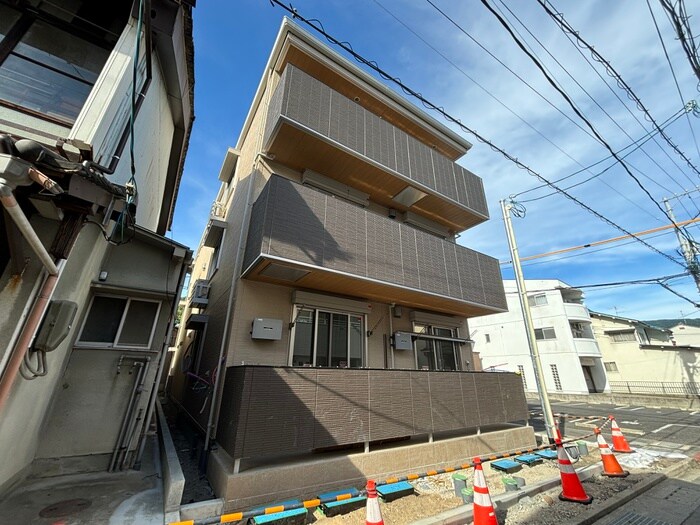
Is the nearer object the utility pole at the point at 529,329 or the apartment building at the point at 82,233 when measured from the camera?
the apartment building at the point at 82,233

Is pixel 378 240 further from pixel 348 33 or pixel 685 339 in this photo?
pixel 685 339

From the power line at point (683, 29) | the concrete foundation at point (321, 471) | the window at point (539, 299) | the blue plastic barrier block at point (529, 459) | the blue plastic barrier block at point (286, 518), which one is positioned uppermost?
the window at point (539, 299)

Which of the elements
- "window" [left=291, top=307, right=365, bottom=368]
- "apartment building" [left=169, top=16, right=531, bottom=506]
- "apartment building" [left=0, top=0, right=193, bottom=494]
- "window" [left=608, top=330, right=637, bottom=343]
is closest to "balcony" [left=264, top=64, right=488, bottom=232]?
"apartment building" [left=169, top=16, right=531, bottom=506]

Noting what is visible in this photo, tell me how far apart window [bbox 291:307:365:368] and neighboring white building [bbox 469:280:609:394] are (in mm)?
20301

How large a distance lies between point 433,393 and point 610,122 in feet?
23.6

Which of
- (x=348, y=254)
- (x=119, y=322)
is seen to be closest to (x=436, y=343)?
(x=348, y=254)

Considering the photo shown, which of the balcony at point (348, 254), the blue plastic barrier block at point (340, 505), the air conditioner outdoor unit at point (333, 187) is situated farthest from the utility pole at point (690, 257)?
the blue plastic barrier block at point (340, 505)

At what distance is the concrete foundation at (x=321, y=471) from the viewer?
378 cm

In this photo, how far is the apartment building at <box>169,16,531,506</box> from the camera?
436 centimetres

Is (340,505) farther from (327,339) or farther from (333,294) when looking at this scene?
(333,294)

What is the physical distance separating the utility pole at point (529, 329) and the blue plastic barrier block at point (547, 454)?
3.08 feet

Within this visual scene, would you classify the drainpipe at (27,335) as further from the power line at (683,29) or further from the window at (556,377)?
the window at (556,377)

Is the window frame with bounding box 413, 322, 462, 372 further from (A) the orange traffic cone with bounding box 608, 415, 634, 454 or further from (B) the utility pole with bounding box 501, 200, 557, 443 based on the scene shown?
(A) the orange traffic cone with bounding box 608, 415, 634, 454

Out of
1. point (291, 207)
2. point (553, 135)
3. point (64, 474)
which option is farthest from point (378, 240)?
point (64, 474)
